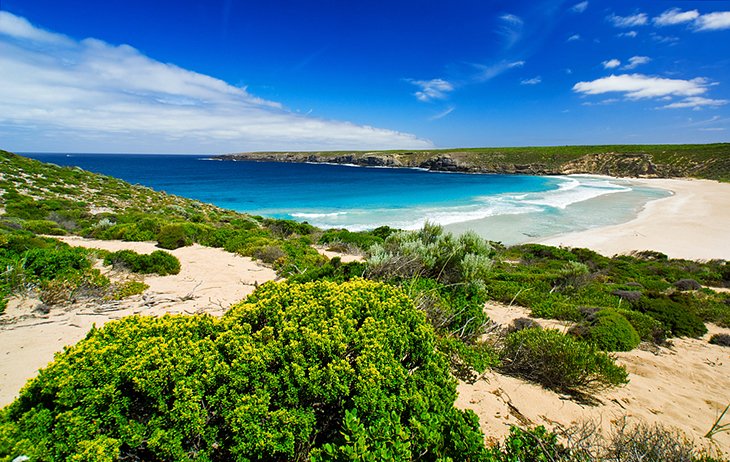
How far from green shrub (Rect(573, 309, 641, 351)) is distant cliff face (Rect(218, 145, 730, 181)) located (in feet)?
280

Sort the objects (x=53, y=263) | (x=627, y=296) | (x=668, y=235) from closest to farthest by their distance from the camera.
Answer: (x=53, y=263), (x=627, y=296), (x=668, y=235)

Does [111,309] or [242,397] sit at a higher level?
[242,397]

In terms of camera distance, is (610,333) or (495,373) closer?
(495,373)

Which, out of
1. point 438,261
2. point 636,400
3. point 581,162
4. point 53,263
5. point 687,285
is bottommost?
point 687,285

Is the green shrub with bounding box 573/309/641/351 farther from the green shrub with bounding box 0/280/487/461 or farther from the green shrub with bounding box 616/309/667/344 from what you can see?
the green shrub with bounding box 0/280/487/461

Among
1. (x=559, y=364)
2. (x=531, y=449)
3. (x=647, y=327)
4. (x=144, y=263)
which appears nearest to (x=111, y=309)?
(x=144, y=263)

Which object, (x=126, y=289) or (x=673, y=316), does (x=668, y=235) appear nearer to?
(x=673, y=316)

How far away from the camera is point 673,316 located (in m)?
7.39

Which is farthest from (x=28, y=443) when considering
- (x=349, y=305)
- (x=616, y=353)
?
(x=616, y=353)

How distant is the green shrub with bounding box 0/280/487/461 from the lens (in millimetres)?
2154

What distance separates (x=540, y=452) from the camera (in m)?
2.62

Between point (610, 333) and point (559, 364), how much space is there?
260 cm

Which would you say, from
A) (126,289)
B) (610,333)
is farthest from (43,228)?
(610,333)

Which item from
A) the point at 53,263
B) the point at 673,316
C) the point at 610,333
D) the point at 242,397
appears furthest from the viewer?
the point at 673,316
